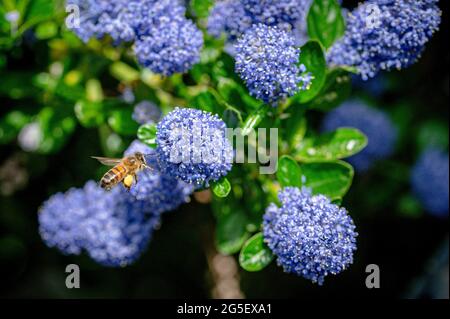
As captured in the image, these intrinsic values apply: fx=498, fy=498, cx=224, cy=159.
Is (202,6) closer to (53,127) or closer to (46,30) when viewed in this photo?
(46,30)

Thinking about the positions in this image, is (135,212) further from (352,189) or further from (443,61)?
(443,61)

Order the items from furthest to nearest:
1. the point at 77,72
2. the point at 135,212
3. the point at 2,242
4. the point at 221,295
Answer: the point at 2,242 < the point at 221,295 < the point at 77,72 < the point at 135,212

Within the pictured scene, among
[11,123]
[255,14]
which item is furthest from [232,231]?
[11,123]

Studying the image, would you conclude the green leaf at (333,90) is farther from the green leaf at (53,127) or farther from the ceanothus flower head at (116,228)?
the green leaf at (53,127)

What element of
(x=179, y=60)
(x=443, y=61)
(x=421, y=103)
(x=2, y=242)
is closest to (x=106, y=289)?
(x=2, y=242)

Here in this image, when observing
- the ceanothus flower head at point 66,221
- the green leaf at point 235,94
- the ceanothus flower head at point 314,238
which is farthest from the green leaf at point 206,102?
the ceanothus flower head at point 66,221

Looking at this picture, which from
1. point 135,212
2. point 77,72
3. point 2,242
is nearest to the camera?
point 135,212

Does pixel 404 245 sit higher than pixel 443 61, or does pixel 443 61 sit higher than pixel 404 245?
pixel 443 61

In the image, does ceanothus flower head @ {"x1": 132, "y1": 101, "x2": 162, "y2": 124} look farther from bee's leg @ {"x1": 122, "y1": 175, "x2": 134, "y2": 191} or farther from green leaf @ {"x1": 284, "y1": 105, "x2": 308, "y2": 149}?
green leaf @ {"x1": 284, "y1": 105, "x2": 308, "y2": 149}
